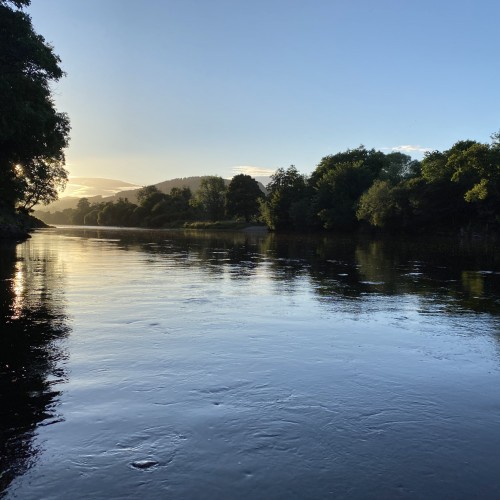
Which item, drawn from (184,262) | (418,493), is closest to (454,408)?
(418,493)

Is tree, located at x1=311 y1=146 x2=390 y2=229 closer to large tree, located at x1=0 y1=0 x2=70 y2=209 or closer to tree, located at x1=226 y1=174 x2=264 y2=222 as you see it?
tree, located at x1=226 y1=174 x2=264 y2=222

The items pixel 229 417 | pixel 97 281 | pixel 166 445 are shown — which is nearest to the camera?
pixel 166 445

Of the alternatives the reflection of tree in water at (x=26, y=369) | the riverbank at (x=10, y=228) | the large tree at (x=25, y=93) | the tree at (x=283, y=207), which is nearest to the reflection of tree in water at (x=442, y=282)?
the reflection of tree in water at (x=26, y=369)

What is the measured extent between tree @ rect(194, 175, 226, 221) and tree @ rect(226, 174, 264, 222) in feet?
37.9

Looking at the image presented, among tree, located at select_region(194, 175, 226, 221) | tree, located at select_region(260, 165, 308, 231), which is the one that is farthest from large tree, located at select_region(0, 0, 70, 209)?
tree, located at select_region(194, 175, 226, 221)

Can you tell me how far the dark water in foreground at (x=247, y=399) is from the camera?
5441 millimetres

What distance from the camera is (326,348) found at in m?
11.3

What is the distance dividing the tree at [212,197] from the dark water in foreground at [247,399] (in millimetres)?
168807

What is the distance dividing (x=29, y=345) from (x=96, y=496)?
22.5 feet

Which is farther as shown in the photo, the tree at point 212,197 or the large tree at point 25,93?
the tree at point 212,197

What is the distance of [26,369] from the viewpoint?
9.22 metres

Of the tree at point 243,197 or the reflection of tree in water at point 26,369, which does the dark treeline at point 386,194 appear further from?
the reflection of tree in water at point 26,369

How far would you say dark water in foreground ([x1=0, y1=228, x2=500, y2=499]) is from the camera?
5.44 m

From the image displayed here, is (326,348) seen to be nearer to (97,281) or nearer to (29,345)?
(29,345)
